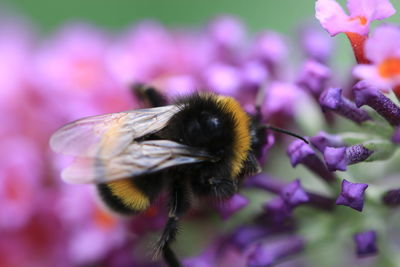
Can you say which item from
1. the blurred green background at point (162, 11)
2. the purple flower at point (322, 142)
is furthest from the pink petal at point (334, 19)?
the blurred green background at point (162, 11)

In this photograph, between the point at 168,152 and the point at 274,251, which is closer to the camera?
the point at 168,152

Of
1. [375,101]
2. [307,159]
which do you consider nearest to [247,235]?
[307,159]

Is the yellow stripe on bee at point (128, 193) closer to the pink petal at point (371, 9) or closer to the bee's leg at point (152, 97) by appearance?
the bee's leg at point (152, 97)

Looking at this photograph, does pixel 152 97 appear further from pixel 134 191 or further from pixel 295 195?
pixel 295 195

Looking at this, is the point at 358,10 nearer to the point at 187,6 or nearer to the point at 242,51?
the point at 242,51

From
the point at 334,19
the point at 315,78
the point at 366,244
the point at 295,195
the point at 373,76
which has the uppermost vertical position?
the point at 334,19

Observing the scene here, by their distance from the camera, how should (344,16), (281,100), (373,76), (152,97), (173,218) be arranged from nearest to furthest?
(373,76) < (344,16) < (173,218) < (281,100) < (152,97)

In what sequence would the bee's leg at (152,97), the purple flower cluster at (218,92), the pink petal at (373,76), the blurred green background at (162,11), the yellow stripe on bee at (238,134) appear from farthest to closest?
the blurred green background at (162,11) → the bee's leg at (152,97) → the yellow stripe on bee at (238,134) → the purple flower cluster at (218,92) → the pink petal at (373,76)
